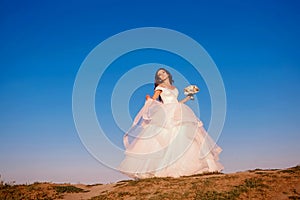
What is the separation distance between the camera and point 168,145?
1446cm

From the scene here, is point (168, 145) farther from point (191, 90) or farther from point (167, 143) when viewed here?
point (191, 90)

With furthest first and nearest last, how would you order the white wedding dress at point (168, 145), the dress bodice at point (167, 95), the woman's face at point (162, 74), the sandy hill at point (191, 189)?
1. the woman's face at point (162, 74)
2. the dress bodice at point (167, 95)
3. the white wedding dress at point (168, 145)
4. the sandy hill at point (191, 189)

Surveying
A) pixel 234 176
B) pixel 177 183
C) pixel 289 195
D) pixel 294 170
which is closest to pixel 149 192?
pixel 177 183

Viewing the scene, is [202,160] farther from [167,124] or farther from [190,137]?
[167,124]

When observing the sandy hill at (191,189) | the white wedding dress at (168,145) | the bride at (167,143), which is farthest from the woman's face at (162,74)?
the sandy hill at (191,189)

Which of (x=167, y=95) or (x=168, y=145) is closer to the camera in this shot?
(x=168, y=145)

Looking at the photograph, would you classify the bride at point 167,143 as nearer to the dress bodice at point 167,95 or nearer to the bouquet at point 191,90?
the dress bodice at point 167,95

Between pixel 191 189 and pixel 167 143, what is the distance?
10.5 feet

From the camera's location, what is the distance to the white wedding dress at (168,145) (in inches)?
561

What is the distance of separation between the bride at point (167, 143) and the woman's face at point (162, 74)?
510mm

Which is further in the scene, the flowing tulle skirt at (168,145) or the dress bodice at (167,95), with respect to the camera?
the dress bodice at (167,95)

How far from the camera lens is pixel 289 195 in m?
10.6

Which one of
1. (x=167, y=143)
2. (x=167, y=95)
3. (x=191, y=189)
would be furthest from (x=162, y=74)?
(x=191, y=189)

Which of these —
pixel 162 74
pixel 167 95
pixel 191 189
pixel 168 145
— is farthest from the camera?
pixel 162 74
